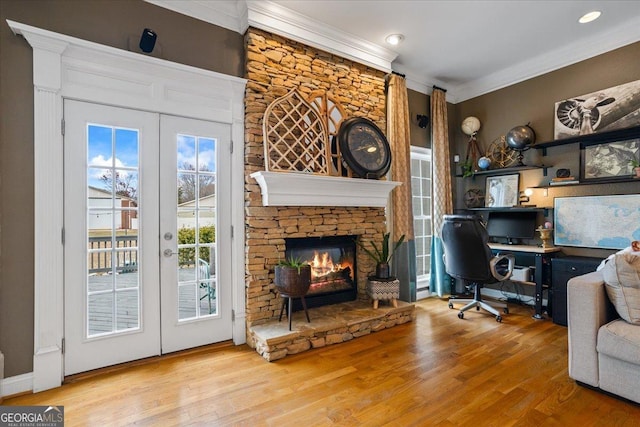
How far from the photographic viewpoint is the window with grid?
4.65 metres

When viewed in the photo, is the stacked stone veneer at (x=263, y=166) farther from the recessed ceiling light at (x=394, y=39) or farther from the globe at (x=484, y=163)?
the globe at (x=484, y=163)

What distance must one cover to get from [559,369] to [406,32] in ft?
11.2

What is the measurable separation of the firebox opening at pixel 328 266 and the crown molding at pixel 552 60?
3.07 m

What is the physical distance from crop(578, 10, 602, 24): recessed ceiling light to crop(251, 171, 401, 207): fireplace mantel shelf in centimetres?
246

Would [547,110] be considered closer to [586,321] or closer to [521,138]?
[521,138]

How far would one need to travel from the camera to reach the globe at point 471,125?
4598 mm

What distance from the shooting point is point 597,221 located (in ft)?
11.5

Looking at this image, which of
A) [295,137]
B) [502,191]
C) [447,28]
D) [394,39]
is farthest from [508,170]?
[295,137]

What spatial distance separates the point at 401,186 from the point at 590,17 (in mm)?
2484

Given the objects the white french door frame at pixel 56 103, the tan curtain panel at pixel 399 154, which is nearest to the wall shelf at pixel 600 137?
the tan curtain panel at pixel 399 154

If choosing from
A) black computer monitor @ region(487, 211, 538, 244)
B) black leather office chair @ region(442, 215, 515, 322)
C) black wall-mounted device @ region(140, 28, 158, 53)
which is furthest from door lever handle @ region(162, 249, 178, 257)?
black computer monitor @ region(487, 211, 538, 244)

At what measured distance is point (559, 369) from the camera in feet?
7.78

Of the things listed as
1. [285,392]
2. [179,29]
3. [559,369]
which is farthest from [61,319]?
[559,369]

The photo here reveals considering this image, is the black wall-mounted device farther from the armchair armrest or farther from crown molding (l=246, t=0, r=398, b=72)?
the armchair armrest
